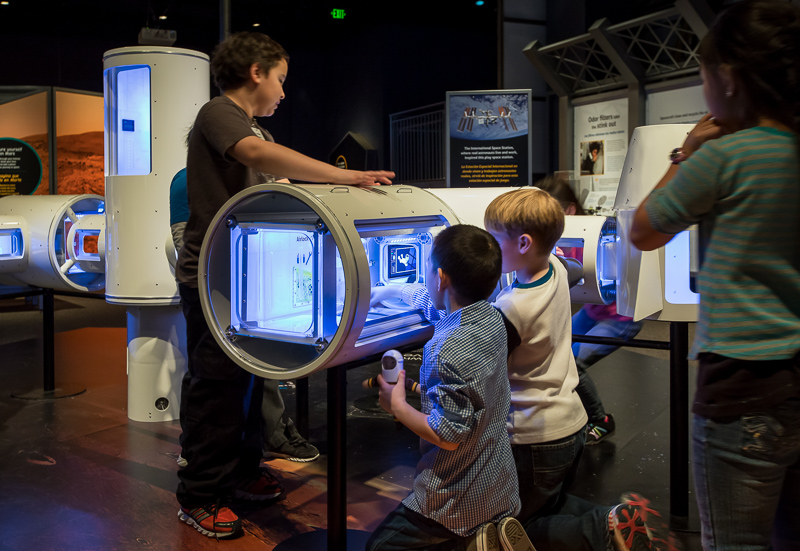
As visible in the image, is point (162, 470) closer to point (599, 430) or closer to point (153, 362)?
point (153, 362)

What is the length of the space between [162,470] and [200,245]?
1.21 meters

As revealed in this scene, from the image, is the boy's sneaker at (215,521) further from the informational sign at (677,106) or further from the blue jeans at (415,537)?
the informational sign at (677,106)

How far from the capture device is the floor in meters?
2.19

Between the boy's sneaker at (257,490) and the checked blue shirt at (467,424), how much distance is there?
3.14ft

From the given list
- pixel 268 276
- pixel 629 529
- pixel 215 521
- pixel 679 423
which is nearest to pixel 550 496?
pixel 629 529

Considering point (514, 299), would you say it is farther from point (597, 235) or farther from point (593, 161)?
point (593, 161)

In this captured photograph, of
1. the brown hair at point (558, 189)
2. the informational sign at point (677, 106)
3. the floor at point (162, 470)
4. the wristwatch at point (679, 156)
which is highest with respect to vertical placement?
the informational sign at point (677, 106)

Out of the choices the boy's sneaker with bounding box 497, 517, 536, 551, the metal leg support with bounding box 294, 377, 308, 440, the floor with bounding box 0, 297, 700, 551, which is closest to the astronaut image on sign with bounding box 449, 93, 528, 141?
the floor with bounding box 0, 297, 700, 551

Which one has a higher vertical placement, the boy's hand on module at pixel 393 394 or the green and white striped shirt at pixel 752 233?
the green and white striped shirt at pixel 752 233

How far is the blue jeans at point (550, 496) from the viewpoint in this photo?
1687 millimetres

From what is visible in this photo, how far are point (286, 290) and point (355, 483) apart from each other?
1.08 meters

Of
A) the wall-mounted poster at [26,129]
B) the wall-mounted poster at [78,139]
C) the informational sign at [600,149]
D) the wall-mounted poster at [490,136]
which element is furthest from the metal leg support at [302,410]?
the wall-mounted poster at [26,129]

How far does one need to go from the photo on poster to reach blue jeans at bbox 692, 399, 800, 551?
7.37 metres

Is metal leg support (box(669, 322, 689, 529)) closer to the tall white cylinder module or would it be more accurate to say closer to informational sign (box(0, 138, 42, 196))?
the tall white cylinder module
